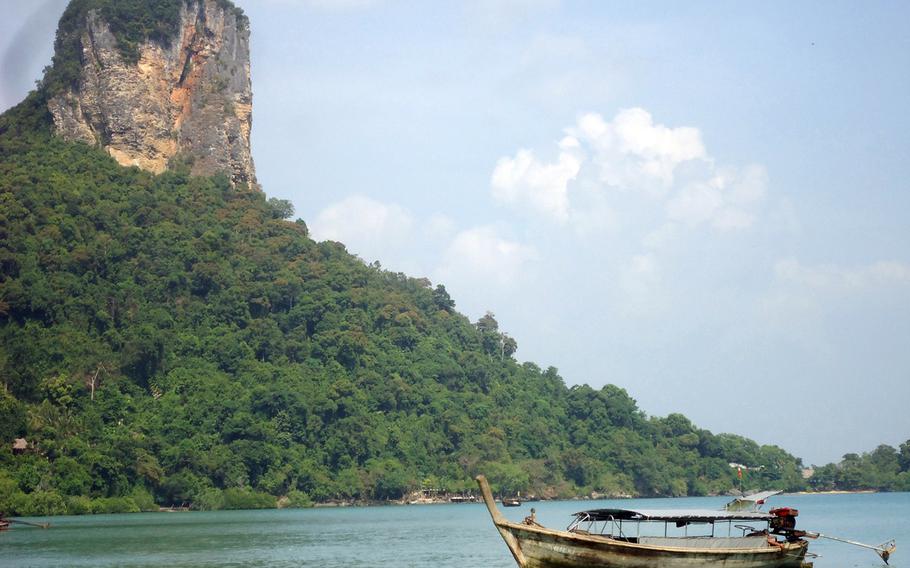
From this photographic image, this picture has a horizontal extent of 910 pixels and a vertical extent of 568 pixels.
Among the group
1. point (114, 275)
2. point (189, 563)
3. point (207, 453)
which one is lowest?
point (189, 563)

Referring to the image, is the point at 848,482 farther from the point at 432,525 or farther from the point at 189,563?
the point at 189,563

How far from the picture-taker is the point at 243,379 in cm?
9056

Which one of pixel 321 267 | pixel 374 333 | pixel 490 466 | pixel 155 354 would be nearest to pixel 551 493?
pixel 490 466

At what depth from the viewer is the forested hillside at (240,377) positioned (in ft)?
255

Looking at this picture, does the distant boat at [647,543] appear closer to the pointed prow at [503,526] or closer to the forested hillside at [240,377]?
the pointed prow at [503,526]

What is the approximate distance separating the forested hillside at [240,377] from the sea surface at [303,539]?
20.6 feet

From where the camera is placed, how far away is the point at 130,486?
7544cm

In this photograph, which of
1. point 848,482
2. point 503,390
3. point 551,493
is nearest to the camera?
point 551,493

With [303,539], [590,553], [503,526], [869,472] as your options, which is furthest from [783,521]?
[869,472]

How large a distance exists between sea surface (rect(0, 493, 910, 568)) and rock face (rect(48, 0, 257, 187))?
44934 millimetres

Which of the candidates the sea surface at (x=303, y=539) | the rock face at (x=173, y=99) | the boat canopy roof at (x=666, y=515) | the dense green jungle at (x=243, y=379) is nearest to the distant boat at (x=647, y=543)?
the boat canopy roof at (x=666, y=515)

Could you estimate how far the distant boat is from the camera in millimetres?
27953

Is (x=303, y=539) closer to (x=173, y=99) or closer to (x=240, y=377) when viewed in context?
(x=240, y=377)

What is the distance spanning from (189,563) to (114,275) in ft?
189
